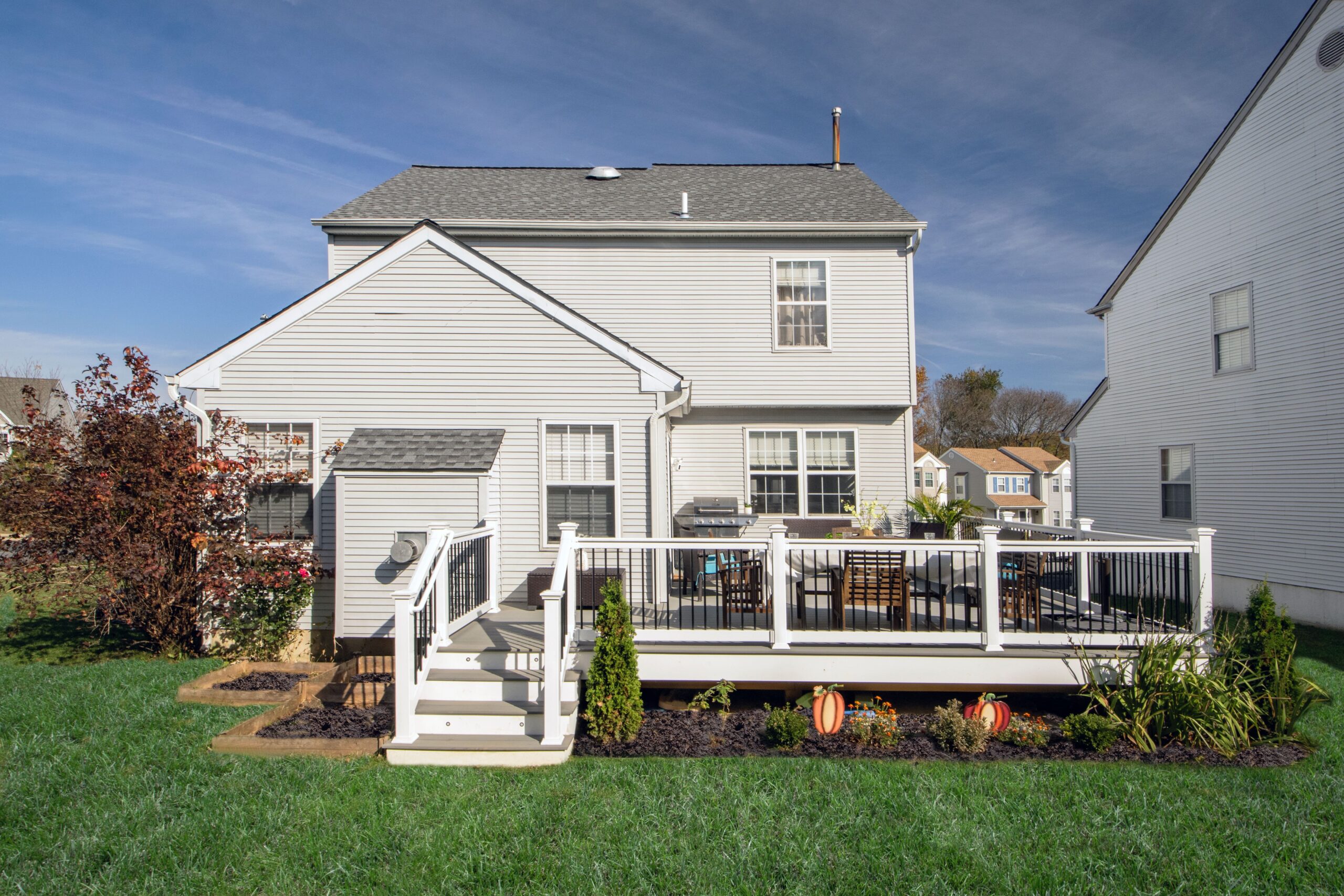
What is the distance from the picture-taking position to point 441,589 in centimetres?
669

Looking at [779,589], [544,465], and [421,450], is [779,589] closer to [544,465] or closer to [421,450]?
[544,465]

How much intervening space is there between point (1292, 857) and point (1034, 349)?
196 feet

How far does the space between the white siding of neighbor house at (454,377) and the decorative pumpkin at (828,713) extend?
3505 mm

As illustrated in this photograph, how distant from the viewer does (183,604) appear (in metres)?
8.45

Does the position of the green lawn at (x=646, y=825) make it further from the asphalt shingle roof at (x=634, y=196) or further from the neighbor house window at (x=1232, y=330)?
the neighbor house window at (x=1232, y=330)

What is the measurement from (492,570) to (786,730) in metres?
4.21

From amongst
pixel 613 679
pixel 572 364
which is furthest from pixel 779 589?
pixel 572 364

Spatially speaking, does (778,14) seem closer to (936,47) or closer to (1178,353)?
(936,47)

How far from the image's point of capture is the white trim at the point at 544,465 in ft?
30.0

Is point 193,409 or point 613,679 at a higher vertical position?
point 193,409

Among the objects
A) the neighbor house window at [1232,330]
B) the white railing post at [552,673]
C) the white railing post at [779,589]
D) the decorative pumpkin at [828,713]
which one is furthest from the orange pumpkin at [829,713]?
the neighbor house window at [1232,330]

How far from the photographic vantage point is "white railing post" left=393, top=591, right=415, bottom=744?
5.75 metres

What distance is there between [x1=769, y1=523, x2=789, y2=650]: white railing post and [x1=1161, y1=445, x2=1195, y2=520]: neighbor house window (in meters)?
12.0

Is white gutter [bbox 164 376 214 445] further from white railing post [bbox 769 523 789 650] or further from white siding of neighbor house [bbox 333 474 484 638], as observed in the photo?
white railing post [bbox 769 523 789 650]
